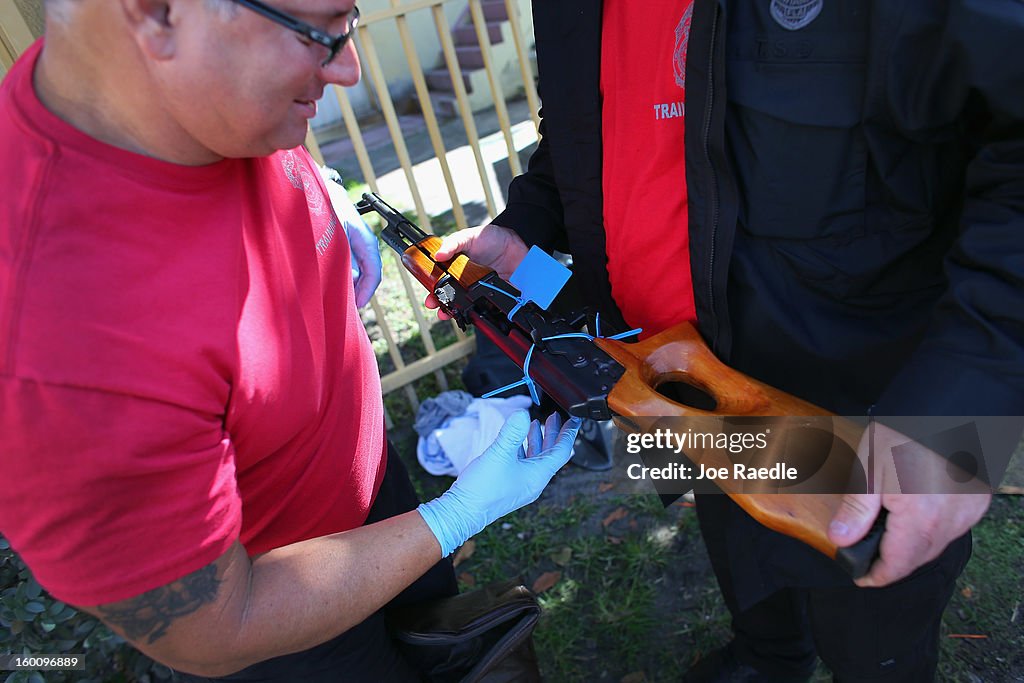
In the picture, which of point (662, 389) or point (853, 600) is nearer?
point (853, 600)

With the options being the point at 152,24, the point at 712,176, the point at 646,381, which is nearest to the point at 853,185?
the point at 712,176

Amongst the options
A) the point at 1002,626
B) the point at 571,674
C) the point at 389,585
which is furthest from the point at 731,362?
the point at 1002,626

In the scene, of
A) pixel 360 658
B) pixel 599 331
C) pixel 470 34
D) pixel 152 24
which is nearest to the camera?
pixel 152 24

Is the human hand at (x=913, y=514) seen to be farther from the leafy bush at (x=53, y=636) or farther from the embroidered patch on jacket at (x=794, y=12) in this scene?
the leafy bush at (x=53, y=636)

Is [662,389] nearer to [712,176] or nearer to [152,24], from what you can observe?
[712,176]

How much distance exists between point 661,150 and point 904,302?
650 mm

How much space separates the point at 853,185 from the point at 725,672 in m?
1.83

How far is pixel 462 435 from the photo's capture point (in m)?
3.73

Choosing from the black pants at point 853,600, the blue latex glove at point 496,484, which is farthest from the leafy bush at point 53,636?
the black pants at point 853,600

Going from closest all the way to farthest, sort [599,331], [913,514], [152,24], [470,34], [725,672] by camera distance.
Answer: [152,24] < [913,514] < [599,331] < [725,672] < [470,34]

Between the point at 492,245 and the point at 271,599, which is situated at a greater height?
the point at 492,245

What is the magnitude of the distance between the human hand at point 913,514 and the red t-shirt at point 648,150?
2.17 feet

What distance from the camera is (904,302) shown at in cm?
148

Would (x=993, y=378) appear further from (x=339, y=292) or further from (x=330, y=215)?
(x=330, y=215)
